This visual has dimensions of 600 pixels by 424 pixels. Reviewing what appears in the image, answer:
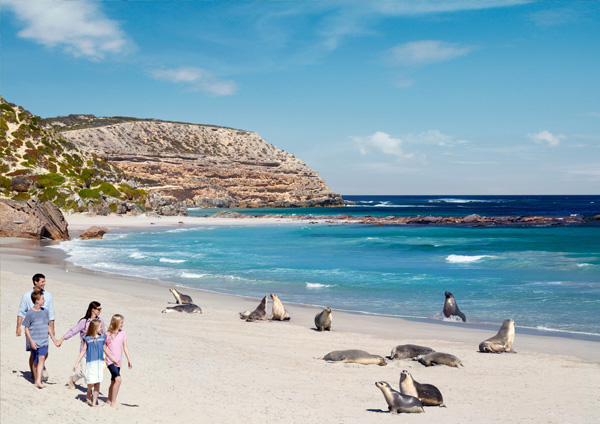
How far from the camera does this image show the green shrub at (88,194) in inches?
2111

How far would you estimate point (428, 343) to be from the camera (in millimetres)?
10156

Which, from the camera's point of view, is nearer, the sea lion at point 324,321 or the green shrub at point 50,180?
the sea lion at point 324,321

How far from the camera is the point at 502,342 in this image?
951 centimetres

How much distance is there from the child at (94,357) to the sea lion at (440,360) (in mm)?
5138

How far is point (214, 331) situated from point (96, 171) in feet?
189

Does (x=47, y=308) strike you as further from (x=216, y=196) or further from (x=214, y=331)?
(x=216, y=196)

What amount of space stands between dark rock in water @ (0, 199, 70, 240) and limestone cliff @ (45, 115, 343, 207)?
71757 mm

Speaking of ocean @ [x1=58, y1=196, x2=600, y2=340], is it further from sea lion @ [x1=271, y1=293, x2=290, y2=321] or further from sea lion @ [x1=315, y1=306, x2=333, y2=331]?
sea lion @ [x1=315, y1=306, x2=333, y2=331]

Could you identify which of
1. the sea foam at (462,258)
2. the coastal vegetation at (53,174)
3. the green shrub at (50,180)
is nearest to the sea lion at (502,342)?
the sea foam at (462,258)

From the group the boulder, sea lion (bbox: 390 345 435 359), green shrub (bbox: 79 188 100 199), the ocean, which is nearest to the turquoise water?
the ocean

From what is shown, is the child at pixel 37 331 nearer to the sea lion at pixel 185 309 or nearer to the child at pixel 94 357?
the child at pixel 94 357

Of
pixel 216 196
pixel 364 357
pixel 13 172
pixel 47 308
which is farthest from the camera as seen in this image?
pixel 216 196

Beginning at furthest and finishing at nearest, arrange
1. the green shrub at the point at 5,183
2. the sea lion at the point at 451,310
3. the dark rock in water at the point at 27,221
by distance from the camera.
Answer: the green shrub at the point at 5,183
the dark rock in water at the point at 27,221
the sea lion at the point at 451,310

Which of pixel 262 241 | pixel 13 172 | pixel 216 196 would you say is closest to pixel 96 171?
pixel 13 172
